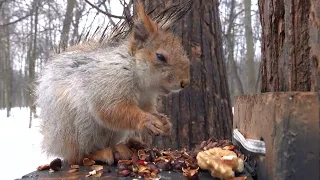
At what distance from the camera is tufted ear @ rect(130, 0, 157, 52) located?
1.40m

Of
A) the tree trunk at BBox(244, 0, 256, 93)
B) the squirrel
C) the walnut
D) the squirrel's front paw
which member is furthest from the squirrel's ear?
the tree trunk at BBox(244, 0, 256, 93)

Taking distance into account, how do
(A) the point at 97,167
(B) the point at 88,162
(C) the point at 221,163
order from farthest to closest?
(B) the point at 88,162 < (A) the point at 97,167 < (C) the point at 221,163

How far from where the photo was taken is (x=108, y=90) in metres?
1.29

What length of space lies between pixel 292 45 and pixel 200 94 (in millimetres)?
1570

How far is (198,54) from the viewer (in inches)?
99.1

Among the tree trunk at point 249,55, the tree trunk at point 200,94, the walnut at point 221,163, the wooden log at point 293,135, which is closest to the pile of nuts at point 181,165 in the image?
the walnut at point 221,163

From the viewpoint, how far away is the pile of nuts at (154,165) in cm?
93

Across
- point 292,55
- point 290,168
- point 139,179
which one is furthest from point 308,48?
point 139,179

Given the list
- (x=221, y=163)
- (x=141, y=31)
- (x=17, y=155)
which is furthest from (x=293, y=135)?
(x=17, y=155)

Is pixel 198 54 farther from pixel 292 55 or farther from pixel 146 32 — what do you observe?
pixel 292 55

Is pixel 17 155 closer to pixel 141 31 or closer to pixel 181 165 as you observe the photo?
pixel 141 31

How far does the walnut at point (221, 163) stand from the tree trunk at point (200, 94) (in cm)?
145

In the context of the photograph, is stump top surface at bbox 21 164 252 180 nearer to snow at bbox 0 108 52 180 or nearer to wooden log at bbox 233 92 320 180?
wooden log at bbox 233 92 320 180


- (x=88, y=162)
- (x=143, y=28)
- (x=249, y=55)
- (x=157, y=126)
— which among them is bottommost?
(x=88, y=162)
